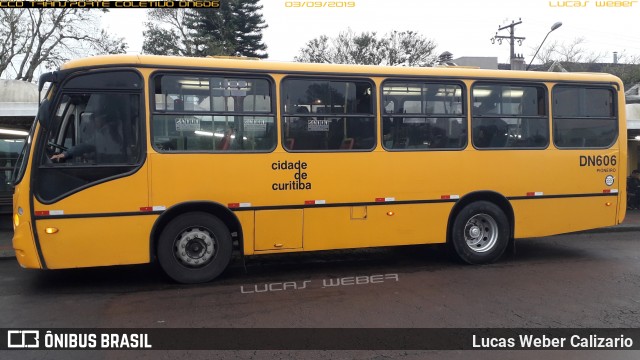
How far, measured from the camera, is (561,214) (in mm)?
8023

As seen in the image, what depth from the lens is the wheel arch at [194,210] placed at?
6.28 metres

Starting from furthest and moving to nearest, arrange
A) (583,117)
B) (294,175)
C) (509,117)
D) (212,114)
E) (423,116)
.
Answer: (583,117) < (509,117) < (423,116) < (294,175) < (212,114)

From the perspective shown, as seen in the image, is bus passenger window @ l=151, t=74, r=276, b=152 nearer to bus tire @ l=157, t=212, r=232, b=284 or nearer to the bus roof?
the bus roof

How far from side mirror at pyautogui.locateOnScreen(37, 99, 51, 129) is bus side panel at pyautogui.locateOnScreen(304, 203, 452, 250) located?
3.46m

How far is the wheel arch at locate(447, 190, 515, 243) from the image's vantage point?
7578mm

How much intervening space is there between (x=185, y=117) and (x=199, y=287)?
2258mm

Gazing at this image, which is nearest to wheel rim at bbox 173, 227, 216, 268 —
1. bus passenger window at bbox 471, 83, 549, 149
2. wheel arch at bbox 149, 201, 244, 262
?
wheel arch at bbox 149, 201, 244, 262

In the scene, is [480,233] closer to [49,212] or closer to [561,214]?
[561,214]

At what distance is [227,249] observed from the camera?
657cm

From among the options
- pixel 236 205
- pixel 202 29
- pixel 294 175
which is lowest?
pixel 236 205

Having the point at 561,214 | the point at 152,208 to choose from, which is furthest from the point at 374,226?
the point at 561,214

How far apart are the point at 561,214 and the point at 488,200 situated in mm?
1339

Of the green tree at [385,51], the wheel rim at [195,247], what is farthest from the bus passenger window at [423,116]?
the green tree at [385,51]

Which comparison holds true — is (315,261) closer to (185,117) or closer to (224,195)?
(224,195)
